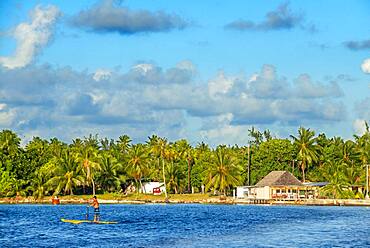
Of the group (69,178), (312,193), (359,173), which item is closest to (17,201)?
(69,178)

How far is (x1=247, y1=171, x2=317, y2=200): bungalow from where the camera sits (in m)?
127

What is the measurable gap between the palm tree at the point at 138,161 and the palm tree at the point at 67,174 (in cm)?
1081

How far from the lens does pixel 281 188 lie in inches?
5037

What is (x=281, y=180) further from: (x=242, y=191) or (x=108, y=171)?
(x=108, y=171)

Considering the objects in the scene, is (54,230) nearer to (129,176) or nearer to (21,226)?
(21,226)

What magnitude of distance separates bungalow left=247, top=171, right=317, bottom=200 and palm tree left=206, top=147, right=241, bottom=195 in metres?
4.89

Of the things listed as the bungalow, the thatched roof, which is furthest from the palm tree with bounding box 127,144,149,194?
the thatched roof

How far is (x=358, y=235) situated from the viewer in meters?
57.4

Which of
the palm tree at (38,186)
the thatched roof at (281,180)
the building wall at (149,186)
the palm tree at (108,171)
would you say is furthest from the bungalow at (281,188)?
the palm tree at (38,186)

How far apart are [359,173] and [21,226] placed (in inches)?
2922

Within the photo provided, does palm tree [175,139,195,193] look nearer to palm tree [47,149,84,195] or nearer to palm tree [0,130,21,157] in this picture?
palm tree [47,149,84,195]

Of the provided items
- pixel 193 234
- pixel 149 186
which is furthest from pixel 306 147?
pixel 193 234

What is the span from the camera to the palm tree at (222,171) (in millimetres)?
130375

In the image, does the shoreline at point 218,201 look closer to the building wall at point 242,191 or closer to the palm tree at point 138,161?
the building wall at point 242,191
